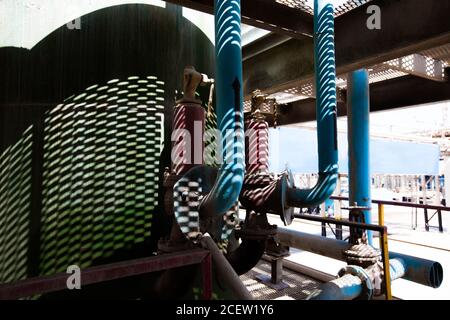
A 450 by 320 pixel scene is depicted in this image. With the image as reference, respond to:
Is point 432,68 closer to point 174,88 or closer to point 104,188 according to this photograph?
point 174,88

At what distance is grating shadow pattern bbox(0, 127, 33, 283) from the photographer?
96.1 inches

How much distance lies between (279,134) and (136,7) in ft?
29.4

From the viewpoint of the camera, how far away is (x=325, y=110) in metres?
3.23

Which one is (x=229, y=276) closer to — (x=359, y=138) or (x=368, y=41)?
(x=368, y=41)

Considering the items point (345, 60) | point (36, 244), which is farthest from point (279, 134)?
point (36, 244)

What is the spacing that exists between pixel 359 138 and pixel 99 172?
13.3ft

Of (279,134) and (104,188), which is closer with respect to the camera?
(104,188)

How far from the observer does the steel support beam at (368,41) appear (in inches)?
123

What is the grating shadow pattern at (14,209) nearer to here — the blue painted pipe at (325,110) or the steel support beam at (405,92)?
the blue painted pipe at (325,110)

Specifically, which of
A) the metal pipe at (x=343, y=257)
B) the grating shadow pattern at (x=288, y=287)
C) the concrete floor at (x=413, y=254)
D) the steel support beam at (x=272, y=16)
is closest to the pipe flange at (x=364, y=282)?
the metal pipe at (x=343, y=257)

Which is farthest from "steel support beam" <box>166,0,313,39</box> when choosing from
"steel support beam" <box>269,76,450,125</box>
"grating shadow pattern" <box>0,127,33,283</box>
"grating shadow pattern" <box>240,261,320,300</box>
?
"grating shadow pattern" <box>240,261,320,300</box>

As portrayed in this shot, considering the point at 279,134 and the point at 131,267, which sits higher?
the point at 279,134

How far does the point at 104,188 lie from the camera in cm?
270

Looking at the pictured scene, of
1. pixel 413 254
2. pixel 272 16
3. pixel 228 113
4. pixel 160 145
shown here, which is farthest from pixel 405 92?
pixel 160 145
